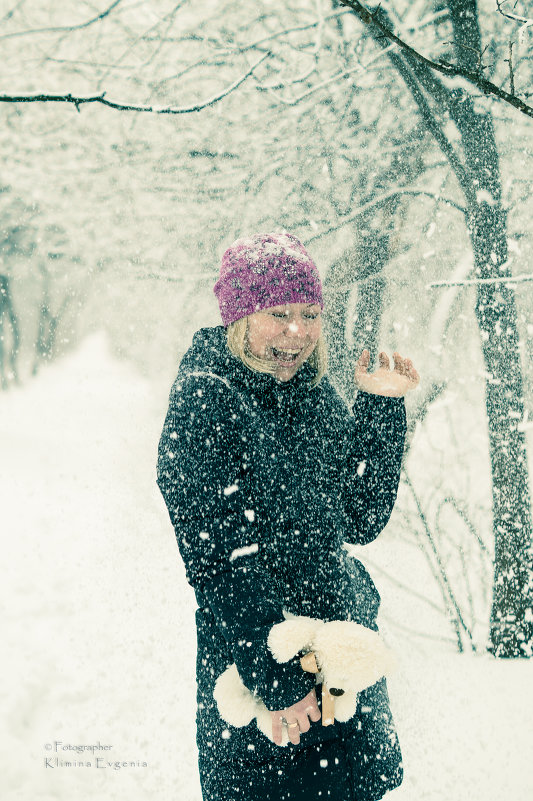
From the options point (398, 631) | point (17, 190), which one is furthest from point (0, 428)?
point (398, 631)

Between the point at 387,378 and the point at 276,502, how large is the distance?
46 cm

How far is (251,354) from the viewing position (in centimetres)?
125

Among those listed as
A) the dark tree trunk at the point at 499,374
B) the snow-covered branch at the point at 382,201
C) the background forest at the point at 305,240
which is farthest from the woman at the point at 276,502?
the snow-covered branch at the point at 382,201

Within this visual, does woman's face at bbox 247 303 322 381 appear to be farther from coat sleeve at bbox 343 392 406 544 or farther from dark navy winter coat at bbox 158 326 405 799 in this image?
coat sleeve at bbox 343 392 406 544

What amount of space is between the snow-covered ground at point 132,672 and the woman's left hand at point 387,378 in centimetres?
84

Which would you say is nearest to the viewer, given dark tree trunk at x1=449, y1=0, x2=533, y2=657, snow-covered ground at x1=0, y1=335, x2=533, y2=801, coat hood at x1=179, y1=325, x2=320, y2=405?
coat hood at x1=179, y1=325, x2=320, y2=405

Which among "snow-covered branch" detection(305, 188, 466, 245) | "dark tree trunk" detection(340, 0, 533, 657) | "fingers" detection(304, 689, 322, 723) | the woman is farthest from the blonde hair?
"snow-covered branch" detection(305, 188, 466, 245)

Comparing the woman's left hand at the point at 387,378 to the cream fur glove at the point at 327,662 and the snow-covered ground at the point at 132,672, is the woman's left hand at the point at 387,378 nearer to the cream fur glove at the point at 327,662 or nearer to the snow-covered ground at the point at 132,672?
the cream fur glove at the point at 327,662

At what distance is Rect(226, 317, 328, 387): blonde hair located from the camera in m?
1.22

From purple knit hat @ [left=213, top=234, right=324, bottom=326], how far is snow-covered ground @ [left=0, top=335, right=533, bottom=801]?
Result: 3.72ft

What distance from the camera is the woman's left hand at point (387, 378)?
133cm

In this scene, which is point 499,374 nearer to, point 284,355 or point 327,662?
point 284,355

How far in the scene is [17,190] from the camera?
477cm

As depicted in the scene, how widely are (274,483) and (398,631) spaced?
9.13 feet
